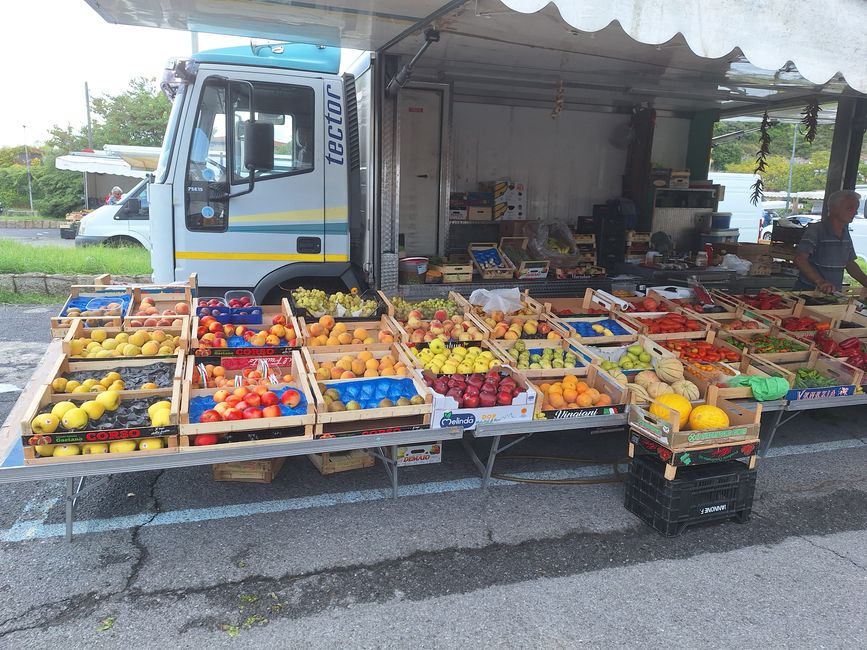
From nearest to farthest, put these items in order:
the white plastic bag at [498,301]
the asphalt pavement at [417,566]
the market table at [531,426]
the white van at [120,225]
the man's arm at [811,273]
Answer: the asphalt pavement at [417,566]
the market table at [531,426]
the white plastic bag at [498,301]
the man's arm at [811,273]
the white van at [120,225]

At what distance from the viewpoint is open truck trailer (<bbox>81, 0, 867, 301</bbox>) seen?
3.90 metres

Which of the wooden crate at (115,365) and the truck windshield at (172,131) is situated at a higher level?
the truck windshield at (172,131)

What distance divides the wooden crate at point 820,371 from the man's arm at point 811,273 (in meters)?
2.32

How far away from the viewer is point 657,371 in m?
4.86

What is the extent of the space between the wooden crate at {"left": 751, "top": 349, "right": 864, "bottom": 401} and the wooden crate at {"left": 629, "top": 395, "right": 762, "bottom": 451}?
32.0 inches

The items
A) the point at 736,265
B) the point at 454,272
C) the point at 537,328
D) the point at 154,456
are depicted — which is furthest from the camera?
the point at 736,265

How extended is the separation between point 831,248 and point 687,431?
5137mm

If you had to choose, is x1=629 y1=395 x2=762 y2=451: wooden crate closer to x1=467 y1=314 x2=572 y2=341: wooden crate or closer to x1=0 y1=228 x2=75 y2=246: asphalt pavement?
x1=467 y1=314 x2=572 y2=341: wooden crate

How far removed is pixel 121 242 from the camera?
14.9 m

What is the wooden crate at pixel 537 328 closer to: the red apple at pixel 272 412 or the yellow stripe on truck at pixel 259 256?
the yellow stripe on truck at pixel 259 256

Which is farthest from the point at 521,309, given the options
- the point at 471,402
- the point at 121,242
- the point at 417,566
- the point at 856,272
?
the point at 121,242

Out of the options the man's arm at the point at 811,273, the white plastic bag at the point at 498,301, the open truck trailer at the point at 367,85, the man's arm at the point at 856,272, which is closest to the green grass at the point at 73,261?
the open truck trailer at the point at 367,85

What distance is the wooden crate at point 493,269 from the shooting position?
8.57 metres

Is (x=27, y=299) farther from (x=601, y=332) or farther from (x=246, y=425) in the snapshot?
(x=601, y=332)
